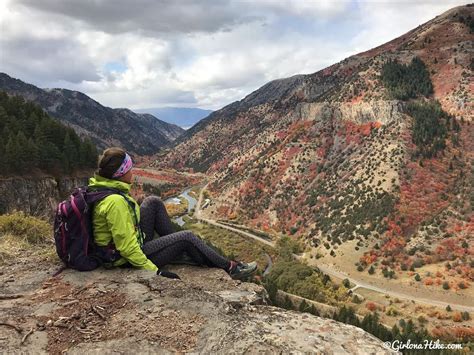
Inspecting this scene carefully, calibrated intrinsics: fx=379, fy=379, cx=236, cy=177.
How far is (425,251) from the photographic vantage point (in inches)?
2566

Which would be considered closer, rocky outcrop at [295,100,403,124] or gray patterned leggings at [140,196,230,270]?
gray patterned leggings at [140,196,230,270]

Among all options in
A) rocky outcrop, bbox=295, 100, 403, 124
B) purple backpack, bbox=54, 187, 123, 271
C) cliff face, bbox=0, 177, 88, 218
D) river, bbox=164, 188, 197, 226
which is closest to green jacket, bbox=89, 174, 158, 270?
purple backpack, bbox=54, 187, 123, 271

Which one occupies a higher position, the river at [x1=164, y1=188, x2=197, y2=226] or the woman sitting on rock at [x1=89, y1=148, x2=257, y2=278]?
the woman sitting on rock at [x1=89, y1=148, x2=257, y2=278]

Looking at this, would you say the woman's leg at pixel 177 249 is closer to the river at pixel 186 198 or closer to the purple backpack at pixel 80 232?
the purple backpack at pixel 80 232

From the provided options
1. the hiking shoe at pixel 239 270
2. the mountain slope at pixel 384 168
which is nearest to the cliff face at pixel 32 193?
the hiking shoe at pixel 239 270

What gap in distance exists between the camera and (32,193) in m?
51.1

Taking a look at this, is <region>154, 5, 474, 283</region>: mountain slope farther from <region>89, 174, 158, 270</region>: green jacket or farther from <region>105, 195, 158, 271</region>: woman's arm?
<region>105, 195, 158, 271</region>: woman's arm

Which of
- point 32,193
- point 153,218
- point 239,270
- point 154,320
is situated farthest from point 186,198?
point 154,320

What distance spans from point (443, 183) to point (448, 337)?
42.1m

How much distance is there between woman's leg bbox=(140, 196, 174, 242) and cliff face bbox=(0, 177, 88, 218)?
4145 cm

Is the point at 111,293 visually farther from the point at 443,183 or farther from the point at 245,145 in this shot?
the point at 245,145

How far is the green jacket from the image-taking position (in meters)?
7.20

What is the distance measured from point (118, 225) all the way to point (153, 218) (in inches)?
77.1

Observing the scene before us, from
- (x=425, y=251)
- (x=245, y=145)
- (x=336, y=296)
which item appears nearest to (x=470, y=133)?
(x=425, y=251)
